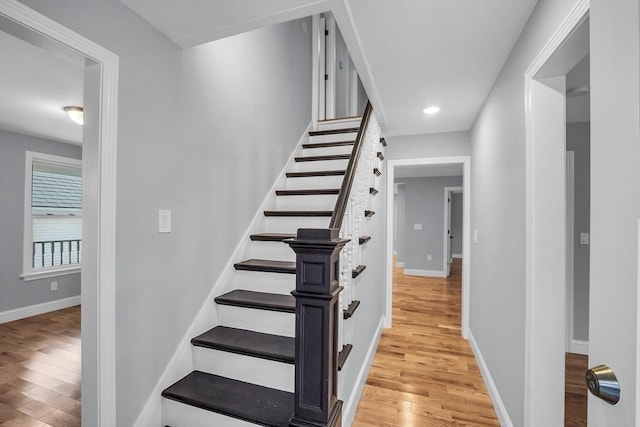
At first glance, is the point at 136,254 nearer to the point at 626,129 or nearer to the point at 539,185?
the point at 626,129

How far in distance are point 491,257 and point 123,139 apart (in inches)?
101

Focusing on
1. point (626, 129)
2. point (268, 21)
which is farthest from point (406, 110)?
point (626, 129)

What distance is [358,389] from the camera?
221cm

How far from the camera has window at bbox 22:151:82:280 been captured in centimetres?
399

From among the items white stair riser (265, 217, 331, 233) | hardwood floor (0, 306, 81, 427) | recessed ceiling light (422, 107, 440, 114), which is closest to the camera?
hardwood floor (0, 306, 81, 427)

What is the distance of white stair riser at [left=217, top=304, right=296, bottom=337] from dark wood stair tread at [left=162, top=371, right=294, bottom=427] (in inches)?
12.6

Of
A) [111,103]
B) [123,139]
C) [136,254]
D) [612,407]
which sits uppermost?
[111,103]

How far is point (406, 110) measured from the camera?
2.85 m

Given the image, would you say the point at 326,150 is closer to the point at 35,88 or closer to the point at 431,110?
the point at 431,110

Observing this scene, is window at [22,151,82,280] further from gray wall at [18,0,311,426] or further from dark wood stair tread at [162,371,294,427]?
dark wood stair tread at [162,371,294,427]

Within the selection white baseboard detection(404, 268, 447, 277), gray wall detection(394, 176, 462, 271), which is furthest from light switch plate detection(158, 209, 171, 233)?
white baseboard detection(404, 268, 447, 277)

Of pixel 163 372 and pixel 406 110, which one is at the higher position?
pixel 406 110

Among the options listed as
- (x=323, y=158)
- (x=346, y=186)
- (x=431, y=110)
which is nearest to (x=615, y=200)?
(x=346, y=186)

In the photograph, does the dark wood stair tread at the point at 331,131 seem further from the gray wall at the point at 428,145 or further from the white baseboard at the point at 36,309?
the white baseboard at the point at 36,309
